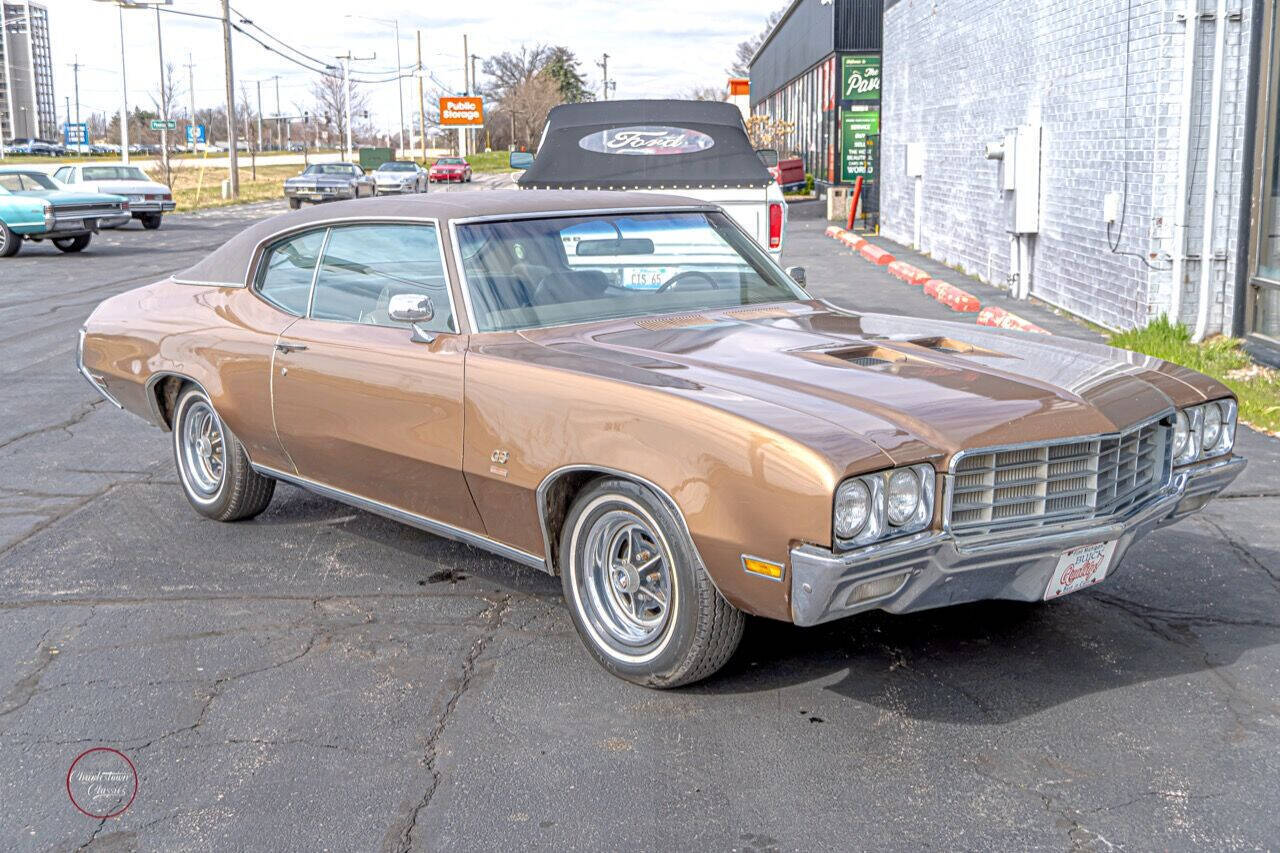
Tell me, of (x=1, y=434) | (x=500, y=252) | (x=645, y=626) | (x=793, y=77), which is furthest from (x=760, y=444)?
(x=793, y=77)

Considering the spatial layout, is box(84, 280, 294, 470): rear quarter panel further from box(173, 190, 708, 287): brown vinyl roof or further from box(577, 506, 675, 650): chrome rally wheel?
box(577, 506, 675, 650): chrome rally wheel

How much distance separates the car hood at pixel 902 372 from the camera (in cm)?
377

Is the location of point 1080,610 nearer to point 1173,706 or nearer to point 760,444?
point 1173,706

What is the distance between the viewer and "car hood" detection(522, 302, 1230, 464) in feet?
12.4

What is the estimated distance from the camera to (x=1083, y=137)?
12.7 meters

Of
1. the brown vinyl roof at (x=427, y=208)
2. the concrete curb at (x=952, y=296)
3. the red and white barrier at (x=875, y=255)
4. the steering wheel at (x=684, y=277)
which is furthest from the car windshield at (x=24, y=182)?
the steering wheel at (x=684, y=277)

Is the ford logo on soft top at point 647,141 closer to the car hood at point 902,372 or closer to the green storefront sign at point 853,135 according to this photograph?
the car hood at point 902,372

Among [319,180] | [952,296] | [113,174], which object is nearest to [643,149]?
[952,296]

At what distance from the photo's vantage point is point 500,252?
4938 millimetres

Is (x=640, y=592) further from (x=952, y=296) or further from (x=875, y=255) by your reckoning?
(x=875, y=255)

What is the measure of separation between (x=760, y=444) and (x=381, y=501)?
2.02 meters

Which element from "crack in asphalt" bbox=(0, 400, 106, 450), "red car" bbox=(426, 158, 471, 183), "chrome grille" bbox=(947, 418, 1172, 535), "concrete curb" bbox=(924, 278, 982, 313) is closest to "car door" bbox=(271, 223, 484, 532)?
"chrome grille" bbox=(947, 418, 1172, 535)

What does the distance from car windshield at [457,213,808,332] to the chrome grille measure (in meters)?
1.70

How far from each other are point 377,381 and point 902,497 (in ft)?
7.03
